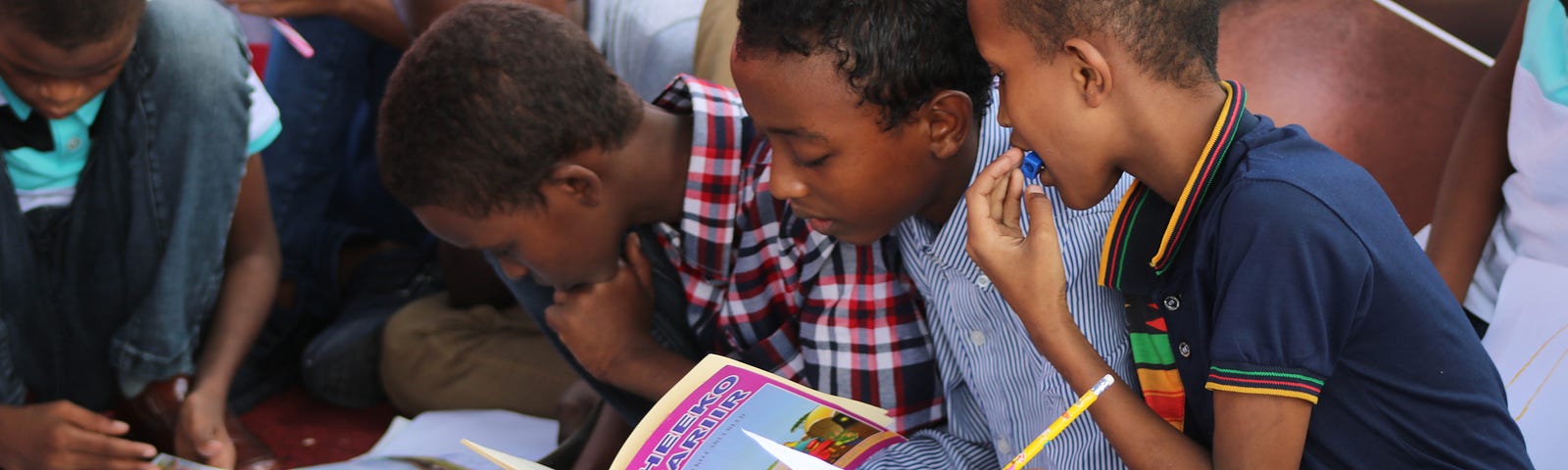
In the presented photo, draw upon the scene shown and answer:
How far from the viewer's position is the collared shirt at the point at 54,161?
1496 mm

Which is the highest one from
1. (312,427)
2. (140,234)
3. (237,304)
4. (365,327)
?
(140,234)

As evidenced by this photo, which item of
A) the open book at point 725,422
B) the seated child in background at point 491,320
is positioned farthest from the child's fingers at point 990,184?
the seated child in background at point 491,320

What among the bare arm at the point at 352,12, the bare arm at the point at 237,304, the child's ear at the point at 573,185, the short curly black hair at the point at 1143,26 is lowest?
the bare arm at the point at 237,304

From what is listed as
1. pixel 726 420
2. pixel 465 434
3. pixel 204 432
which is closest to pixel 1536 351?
pixel 726 420

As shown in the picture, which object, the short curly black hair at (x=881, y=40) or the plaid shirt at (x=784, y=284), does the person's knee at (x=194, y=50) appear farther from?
the short curly black hair at (x=881, y=40)

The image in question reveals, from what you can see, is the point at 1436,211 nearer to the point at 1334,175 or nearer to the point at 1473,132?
the point at 1473,132

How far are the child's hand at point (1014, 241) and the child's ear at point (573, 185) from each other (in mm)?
463

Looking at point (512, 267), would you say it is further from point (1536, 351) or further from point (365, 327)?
point (1536, 351)

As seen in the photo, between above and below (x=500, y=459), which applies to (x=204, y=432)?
below

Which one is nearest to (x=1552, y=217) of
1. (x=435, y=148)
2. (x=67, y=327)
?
(x=435, y=148)

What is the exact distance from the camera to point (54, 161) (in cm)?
Result: 154

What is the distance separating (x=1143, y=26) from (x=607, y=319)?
28.3 inches

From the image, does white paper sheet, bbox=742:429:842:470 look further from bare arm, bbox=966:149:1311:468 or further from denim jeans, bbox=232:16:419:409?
denim jeans, bbox=232:16:419:409

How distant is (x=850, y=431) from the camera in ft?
3.70
